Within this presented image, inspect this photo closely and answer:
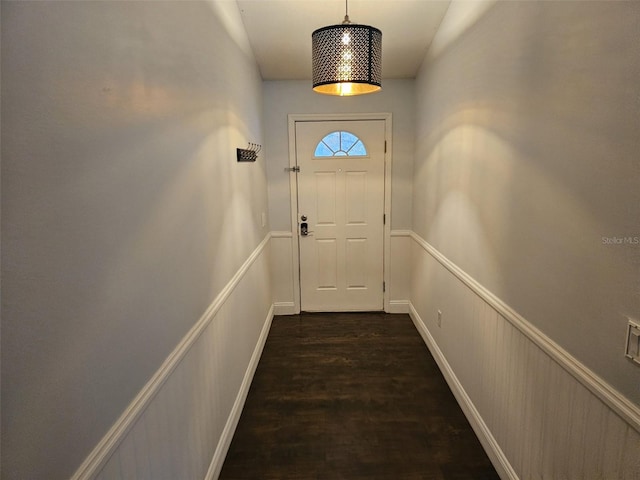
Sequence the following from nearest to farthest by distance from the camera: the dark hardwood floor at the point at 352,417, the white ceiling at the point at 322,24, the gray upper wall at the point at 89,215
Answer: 1. the gray upper wall at the point at 89,215
2. the dark hardwood floor at the point at 352,417
3. the white ceiling at the point at 322,24

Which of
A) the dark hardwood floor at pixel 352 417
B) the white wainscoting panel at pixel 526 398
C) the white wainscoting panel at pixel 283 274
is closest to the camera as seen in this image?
the white wainscoting panel at pixel 526 398

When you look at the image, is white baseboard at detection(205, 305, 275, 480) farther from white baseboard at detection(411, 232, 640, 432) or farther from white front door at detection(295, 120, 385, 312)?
white baseboard at detection(411, 232, 640, 432)

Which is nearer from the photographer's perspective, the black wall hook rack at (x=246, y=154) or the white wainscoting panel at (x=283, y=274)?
the black wall hook rack at (x=246, y=154)

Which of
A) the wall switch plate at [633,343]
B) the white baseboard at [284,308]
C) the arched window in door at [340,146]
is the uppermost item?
the arched window in door at [340,146]

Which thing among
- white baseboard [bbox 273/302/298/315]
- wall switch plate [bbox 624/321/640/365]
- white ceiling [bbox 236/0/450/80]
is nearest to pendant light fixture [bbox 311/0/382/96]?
white ceiling [bbox 236/0/450/80]

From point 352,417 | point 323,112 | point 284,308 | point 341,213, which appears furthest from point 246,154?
point 284,308

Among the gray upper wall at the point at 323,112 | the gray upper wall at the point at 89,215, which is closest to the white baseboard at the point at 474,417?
the gray upper wall at the point at 323,112

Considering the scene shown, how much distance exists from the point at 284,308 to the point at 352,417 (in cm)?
191

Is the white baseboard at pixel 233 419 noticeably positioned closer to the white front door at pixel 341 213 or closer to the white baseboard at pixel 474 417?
the white front door at pixel 341 213

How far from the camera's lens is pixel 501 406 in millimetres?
2051

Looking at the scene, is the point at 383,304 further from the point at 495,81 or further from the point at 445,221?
the point at 495,81

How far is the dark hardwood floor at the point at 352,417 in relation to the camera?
85.4 inches

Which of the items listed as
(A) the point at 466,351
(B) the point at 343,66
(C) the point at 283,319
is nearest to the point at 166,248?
(B) the point at 343,66

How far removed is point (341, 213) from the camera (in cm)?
420
